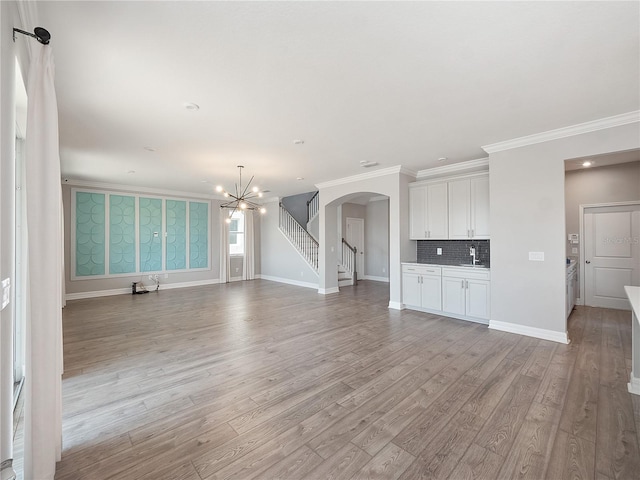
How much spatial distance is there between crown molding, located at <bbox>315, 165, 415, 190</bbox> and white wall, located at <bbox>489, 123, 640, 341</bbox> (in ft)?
5.47

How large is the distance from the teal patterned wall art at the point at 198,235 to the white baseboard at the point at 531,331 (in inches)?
319

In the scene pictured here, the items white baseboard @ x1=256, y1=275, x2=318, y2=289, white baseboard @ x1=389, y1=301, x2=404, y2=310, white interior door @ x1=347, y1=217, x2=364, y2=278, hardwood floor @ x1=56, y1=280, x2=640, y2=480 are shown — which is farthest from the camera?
white interior door @ x1=347, y1=217, x2=364, y2=278

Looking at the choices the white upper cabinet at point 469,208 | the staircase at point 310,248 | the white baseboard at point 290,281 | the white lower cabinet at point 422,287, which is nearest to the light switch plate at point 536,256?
the white upper cabinet at point 469,208

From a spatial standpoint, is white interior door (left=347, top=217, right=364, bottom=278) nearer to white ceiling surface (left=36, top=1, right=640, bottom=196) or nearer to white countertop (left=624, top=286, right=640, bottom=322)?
white ceiling surface (left=36, top=1, right=640, bottom=196)

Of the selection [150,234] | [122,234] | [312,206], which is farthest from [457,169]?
[122,234]

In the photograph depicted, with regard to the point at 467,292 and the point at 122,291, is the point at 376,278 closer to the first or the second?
the point at 467,292

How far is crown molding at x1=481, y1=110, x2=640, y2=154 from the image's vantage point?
3.40m

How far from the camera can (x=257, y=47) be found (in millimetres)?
2219

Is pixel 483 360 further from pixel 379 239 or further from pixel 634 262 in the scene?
pixel 379 239

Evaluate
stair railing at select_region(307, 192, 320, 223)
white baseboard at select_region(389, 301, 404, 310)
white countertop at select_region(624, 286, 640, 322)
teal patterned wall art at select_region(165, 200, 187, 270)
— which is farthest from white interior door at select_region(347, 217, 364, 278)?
white countertop at select_region(624, 286, 640, 322)

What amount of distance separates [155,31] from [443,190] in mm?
5032

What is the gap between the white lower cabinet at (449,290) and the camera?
15.6ft

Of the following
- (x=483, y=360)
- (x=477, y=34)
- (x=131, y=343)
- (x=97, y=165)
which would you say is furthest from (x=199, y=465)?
(x=97, y=165)

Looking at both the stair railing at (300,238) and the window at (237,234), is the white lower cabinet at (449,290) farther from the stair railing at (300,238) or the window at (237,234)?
the window at (237,234)
